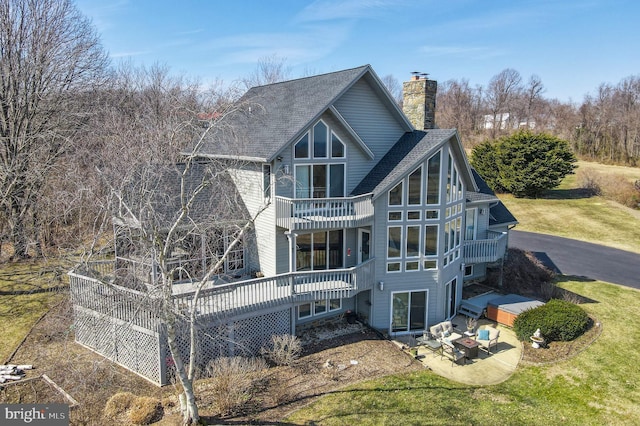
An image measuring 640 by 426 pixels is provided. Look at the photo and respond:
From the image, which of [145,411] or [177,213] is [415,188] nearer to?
[177,213]

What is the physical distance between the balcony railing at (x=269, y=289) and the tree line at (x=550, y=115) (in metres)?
54.6

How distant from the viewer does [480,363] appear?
1580 cm

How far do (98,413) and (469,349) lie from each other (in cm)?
1212

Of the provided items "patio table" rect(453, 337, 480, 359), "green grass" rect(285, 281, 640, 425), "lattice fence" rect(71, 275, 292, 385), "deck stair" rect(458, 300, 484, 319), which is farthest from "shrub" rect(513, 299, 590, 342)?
"lattice fence" rect(71, 275, 292, 385)

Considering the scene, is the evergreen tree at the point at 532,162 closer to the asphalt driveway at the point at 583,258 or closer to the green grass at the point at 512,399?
the asphalt driveway at the point at 583,258

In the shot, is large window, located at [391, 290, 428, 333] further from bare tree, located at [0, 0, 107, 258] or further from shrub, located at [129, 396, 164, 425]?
bare tree, located at [0, 0, 107, 258]

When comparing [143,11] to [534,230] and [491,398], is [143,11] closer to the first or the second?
[491,398]

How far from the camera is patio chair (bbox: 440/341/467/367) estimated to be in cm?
1561

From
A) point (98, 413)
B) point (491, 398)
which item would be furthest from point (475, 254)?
point (98, 413)

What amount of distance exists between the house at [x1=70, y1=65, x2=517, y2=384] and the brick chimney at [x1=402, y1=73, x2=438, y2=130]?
166 centimetres

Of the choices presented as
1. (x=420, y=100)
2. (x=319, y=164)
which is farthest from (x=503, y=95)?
(x=319, y=164)

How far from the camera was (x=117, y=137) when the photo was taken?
764 inches

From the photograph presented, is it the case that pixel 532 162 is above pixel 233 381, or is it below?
above

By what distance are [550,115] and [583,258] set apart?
53.9 metres
